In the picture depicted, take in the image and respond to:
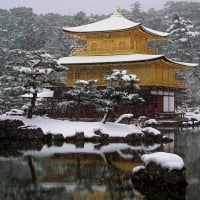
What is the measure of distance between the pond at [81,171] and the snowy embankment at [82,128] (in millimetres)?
2580

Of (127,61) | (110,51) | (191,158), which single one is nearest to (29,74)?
(127,61)

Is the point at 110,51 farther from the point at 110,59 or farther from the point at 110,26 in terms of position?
the point at 110,59

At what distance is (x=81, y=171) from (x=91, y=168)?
90 cm

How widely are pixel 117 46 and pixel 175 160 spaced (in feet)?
107

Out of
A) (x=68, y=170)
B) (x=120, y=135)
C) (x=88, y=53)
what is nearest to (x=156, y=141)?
(x=120, y=135)

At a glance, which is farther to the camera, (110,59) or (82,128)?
(110,59)

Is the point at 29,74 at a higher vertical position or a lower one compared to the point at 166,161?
higher

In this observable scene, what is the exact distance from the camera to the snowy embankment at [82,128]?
104 ft

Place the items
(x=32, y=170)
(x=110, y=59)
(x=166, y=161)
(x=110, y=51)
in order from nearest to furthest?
(x=166, y=161), (x=32, y=170), (x=110, y=59), (x=110, y=51)

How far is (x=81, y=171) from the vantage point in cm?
1898

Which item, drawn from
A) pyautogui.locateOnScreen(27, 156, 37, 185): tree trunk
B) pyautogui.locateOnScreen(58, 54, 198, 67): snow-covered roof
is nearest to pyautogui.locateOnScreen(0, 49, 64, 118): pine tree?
pyautogui.locateOnScreen(58, 54, 198, 67): snow-covered roof

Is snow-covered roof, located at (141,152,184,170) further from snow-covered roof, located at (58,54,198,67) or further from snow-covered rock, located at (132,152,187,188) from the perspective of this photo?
snow-covered roof, located at (58,54,198,67)

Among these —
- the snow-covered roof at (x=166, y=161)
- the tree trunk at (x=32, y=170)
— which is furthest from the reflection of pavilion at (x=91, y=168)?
the snow-covered roof at (x=166, y=161)

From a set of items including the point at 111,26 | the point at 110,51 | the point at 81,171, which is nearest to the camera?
the point at 81,171
